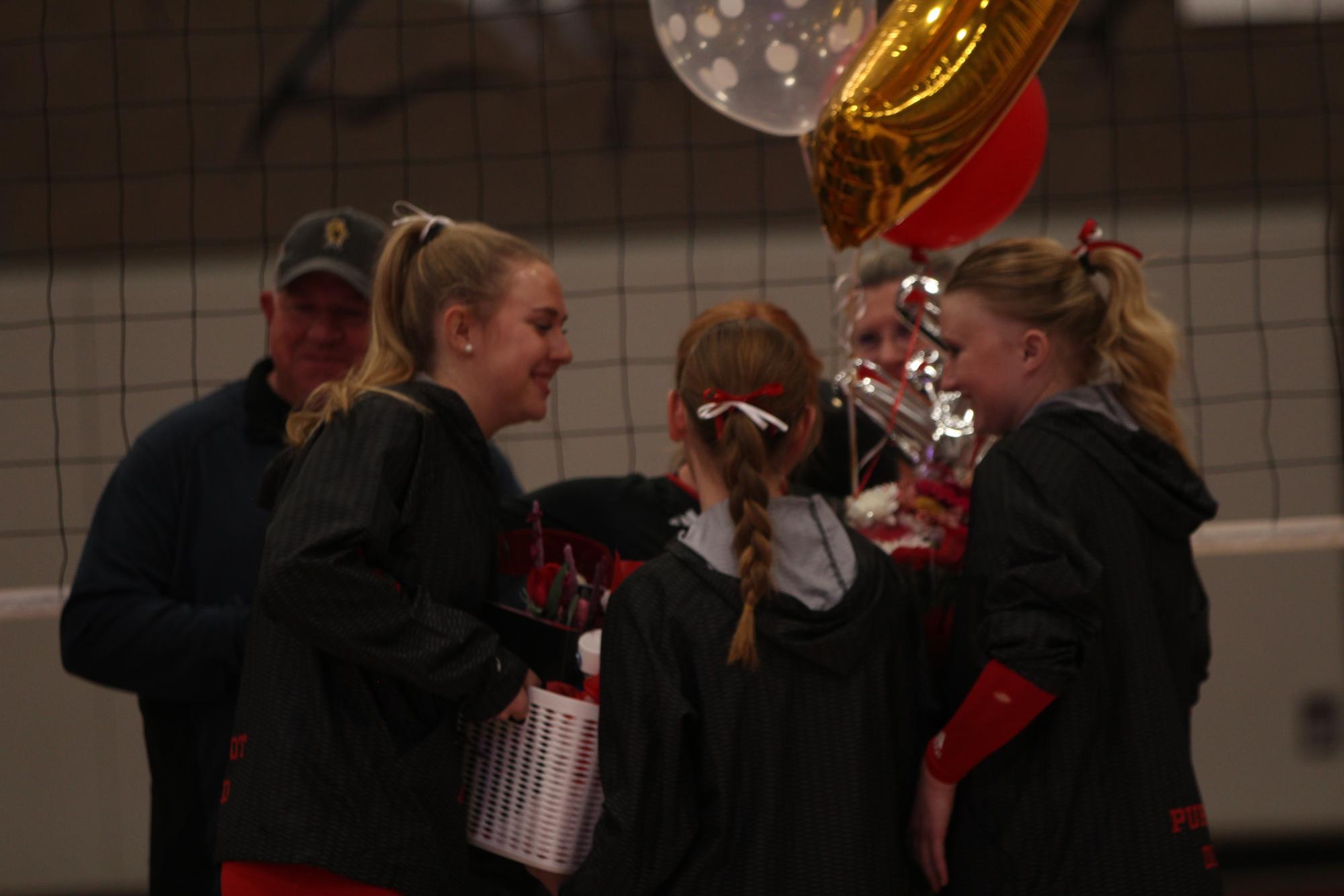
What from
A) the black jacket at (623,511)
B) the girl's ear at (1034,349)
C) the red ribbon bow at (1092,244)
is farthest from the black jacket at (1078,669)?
the black jacket at (623,511)

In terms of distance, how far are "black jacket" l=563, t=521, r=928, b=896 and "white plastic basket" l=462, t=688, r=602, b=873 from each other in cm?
5

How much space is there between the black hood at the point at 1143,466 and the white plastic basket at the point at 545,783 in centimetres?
73

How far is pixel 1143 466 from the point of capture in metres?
1.71

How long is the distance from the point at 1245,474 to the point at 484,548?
3.22m

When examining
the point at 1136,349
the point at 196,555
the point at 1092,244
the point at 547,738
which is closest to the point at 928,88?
the point at 1092,244

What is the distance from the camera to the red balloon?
2076 millimetres

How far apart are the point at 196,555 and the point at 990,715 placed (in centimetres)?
130

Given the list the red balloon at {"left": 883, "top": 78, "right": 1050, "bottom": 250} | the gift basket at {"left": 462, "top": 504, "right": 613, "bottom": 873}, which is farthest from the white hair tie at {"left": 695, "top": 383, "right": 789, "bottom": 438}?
the red balloon at {"left": 883, "top": 78, "right": 1050, "bottom": 250}

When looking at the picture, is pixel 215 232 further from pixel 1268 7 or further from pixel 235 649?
pixel 1268 7

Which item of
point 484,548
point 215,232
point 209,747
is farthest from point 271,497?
point 215,232

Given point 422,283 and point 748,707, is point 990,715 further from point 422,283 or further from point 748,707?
point 422,283

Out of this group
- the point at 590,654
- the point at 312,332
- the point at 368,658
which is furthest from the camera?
the point at 312,332

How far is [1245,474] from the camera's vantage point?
4.16 meters

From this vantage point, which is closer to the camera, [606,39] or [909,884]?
[909,884]
